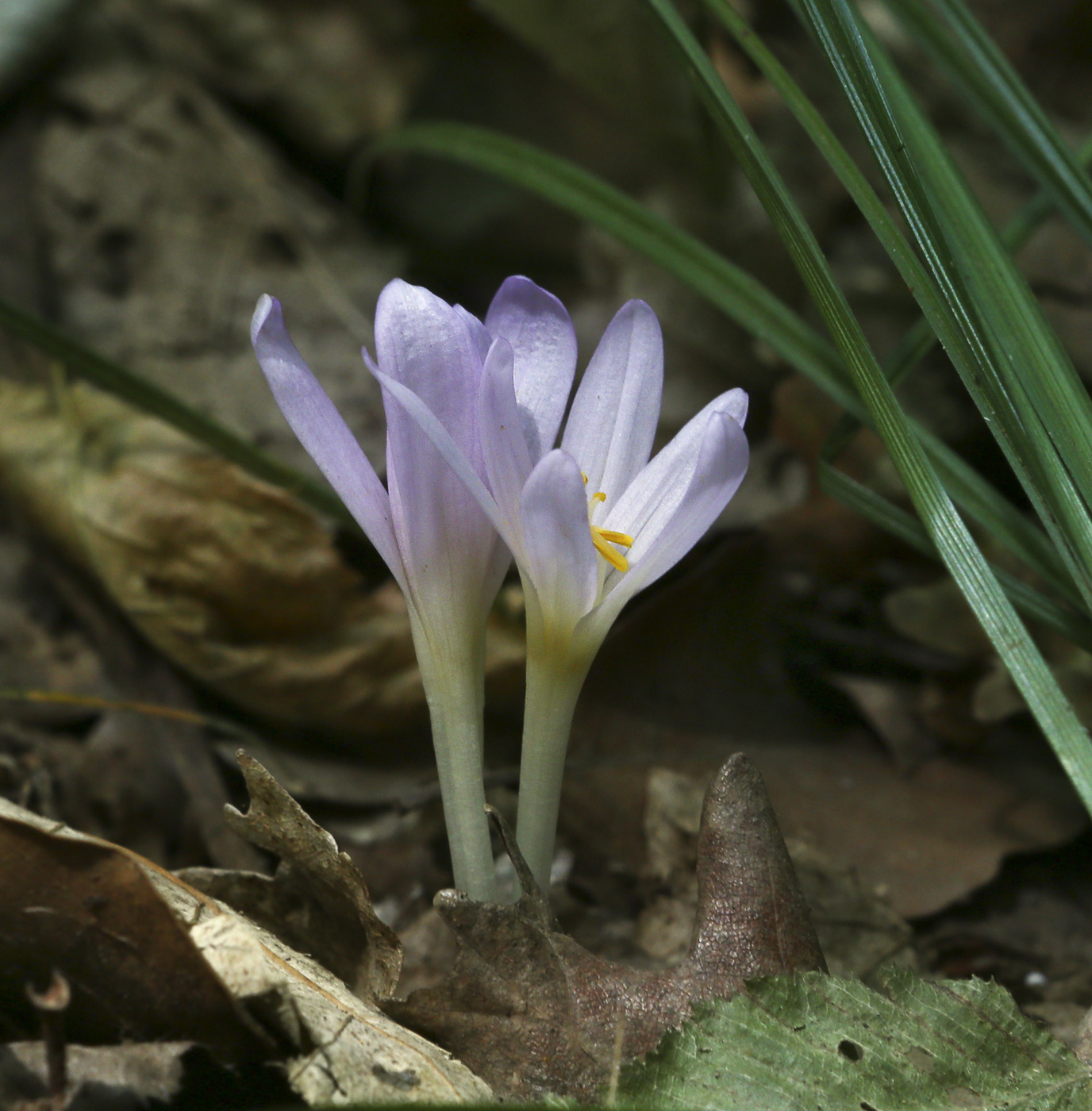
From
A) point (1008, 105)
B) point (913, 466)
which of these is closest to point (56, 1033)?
point (913, 466)

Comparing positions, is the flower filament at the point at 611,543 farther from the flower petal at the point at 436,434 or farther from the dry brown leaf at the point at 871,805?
the dry brown leaf at the point at 871,805

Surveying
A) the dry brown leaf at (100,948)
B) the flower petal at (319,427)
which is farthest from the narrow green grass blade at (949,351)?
the dry brown leaf at (100,948)

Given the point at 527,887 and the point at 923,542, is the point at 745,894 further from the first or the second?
the point at 923,542

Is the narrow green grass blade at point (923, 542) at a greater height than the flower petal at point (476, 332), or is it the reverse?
the flower petal at point (476, 332)

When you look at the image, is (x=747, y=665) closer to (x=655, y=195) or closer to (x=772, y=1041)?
(x=772, y=1041)

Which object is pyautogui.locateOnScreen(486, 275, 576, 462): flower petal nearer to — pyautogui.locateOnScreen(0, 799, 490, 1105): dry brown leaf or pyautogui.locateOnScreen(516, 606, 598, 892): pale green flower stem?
pyautogui.locateOnScreen(516, 606, 598, 892): pale green flower stem
